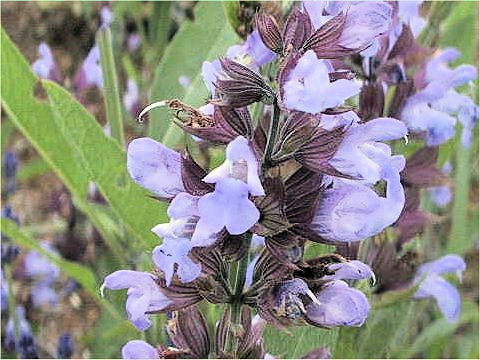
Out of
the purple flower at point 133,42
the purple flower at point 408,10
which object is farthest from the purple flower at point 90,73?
the purple flower at point 133,42

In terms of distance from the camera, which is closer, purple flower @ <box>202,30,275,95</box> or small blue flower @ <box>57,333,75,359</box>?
purple flower @ <box>202,30,275,95</box>

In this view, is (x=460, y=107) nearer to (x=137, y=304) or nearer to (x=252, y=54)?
(x=252, y=54)

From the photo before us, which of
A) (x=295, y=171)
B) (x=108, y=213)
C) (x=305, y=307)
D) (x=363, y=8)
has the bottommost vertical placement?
(x=108, y=213)

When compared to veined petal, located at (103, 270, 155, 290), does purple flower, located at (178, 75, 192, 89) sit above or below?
above

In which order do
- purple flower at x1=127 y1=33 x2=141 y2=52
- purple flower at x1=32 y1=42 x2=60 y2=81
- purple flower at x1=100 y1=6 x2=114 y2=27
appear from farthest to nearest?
1. purple flower at x1=127 y1=33 x2=141 y2=52
2. purple flower at x1=32 y1=42 x2=60 y2=81
3. purple flower at x1=100 y1=6 x2=114 y2=27

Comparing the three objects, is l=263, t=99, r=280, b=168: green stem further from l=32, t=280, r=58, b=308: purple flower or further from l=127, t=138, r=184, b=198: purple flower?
l=32, t=280, r=58, b=308: purple flower

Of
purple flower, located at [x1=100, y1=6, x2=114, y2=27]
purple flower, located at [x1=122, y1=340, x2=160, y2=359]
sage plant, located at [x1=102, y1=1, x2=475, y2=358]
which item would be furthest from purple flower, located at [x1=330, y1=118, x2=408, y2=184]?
purple flower, located at [x1=100, y1=6, x2=114, y2=27]

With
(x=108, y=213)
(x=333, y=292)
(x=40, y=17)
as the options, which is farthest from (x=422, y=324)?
(x=40, y=17)

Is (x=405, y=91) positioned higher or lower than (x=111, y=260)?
higher

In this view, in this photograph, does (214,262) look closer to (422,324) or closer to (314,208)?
(314,208)
